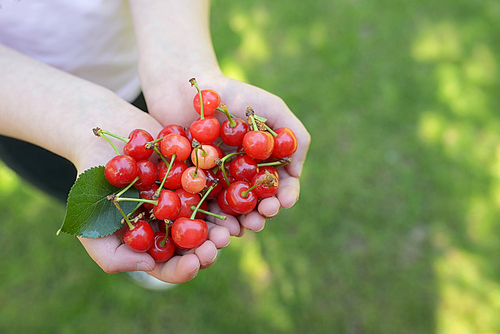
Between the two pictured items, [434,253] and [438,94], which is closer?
[434,253]

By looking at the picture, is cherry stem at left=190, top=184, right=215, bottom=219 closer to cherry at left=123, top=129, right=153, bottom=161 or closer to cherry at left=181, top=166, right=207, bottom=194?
cherry at left=181, top=166, right=207, bottom=194

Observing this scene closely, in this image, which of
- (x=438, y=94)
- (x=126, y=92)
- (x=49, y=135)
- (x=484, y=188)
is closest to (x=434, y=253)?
(x=484, y=188)

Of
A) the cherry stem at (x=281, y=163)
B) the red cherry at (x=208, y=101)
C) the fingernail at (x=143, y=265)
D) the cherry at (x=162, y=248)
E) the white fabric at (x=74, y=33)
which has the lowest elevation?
the cherry at (x=162, y=248)

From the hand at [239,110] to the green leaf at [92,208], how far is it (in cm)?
45

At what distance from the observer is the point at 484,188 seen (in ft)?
10.5

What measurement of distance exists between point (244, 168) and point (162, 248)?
49 centimetres

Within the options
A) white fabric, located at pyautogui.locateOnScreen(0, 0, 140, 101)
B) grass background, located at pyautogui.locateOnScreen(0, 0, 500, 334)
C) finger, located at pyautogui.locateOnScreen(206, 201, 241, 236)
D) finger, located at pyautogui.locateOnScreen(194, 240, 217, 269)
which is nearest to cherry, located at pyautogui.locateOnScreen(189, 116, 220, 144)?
finger, located at pyautogui.locateOnScreen(206, 201, 241, 236)

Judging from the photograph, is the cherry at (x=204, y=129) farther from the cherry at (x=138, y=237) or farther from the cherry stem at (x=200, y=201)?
the cherry at (x=138, y=237)

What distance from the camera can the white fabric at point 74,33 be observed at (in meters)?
1.57

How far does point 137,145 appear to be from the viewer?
5.09 ft

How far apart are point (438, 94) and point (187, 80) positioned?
115 inches

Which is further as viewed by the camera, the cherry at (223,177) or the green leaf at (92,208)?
the cherry at (223,177)

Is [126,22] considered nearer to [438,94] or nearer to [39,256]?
[39,256]

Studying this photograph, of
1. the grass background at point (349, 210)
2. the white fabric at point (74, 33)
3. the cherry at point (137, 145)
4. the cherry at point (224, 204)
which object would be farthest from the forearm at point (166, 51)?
the grass background at point (349, 210)
